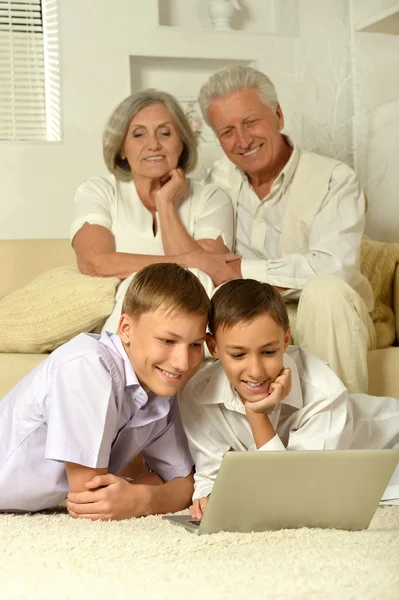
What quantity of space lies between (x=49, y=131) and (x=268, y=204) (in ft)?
5.17

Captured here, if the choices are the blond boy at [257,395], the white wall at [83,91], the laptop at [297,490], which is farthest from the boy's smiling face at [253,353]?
the white wall at [83,91]

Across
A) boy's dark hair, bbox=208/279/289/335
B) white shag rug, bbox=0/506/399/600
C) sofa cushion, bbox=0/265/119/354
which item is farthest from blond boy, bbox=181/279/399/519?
sofa cushion, bbox=0/265/119/354

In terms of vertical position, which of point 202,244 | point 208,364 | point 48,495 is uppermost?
point 202,244

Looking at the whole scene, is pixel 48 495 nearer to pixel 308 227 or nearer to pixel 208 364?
pixel 208 364

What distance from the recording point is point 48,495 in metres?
1.69

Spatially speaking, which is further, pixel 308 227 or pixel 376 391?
pixel 308 227

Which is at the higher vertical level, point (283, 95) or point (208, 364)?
point (283, 95)

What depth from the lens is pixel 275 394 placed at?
1.64m

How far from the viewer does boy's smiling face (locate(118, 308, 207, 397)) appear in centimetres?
160

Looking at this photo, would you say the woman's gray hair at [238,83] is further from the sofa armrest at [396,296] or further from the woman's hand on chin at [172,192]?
the sofa armrest at [396,296]

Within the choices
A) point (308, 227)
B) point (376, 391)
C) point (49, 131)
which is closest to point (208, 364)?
point (376, 391)

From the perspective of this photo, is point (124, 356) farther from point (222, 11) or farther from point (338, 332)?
point (222, 11)

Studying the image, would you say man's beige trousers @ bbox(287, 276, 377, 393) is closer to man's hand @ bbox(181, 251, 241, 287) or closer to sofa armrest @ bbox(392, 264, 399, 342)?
man's hand @ bbox(181, 251, 241, 287)

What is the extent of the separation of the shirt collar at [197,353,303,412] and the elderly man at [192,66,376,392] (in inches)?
15.5
